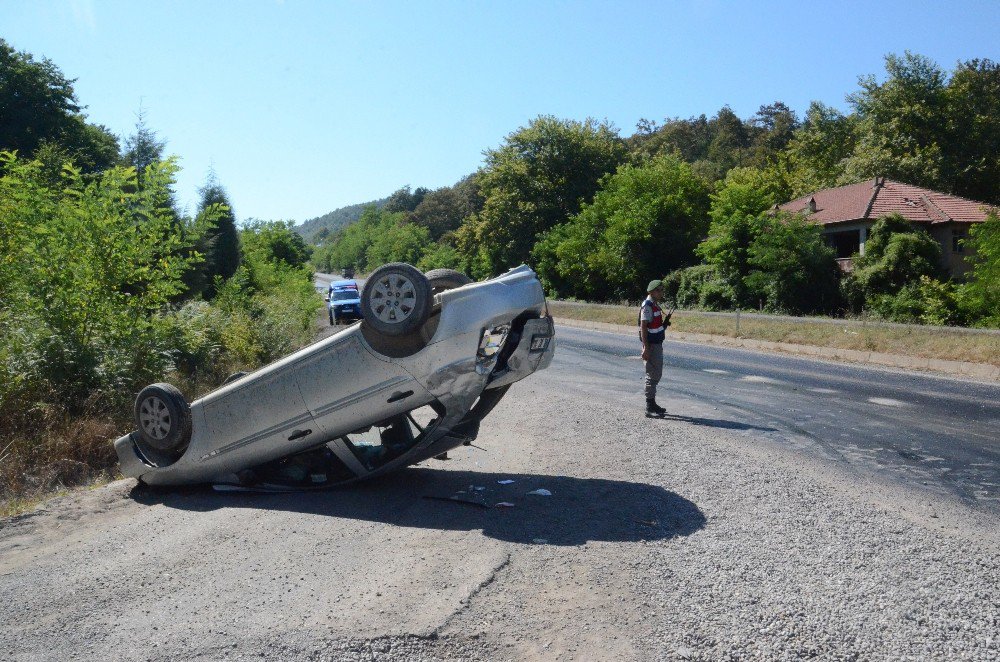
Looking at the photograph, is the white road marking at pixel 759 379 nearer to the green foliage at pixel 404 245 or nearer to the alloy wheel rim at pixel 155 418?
the alloy wheel rim at pixel 155 418

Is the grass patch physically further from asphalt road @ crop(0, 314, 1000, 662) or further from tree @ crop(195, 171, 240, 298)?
tree @ crop(195, 171, 240, 298)

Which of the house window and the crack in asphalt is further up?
the house window

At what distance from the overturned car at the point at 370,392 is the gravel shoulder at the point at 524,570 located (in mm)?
349

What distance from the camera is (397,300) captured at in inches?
256

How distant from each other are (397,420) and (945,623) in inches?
182

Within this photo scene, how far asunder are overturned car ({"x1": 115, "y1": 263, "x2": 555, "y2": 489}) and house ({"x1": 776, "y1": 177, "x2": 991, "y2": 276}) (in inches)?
1322

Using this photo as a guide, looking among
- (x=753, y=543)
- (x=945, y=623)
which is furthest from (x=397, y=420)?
(x=945, y=623)

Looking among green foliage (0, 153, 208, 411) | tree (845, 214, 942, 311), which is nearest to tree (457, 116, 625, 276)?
tree (845, 214, 942, 311)

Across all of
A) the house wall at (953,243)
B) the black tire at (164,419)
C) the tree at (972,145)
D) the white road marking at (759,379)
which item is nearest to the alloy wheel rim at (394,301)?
the black tire at (164,419)

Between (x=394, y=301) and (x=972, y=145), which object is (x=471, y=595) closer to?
(x=394, y=301)

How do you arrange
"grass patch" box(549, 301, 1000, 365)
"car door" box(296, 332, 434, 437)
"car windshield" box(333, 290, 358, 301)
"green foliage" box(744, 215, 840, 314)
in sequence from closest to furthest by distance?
"car door" box(296, 332, 434, 437), "grass patch" box(549, 301, 1000, 365), "green foliage" box(744, 215, 840, 314), "car windshield" box(333, 290, 358, 301)

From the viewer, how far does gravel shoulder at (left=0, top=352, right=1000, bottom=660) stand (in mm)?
4391

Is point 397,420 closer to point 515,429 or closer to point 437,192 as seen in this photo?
point 515,429

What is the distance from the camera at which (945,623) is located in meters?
4.43
